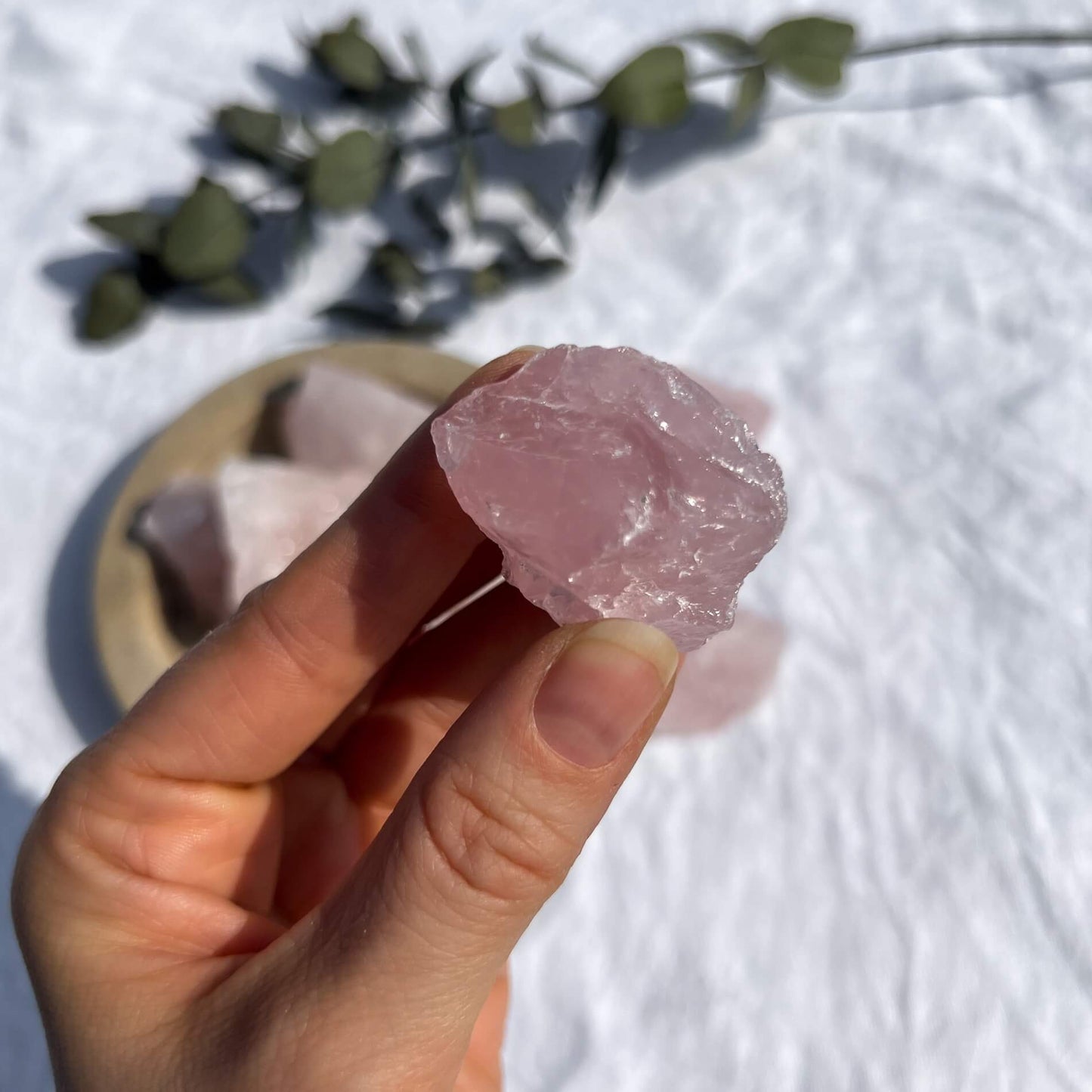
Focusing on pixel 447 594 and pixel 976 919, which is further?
pixel 976 919

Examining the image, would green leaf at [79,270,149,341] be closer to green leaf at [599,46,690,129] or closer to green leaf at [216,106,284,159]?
green leaf at [216,106,284,159]

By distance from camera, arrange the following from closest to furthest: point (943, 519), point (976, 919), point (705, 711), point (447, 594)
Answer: point (447, 594), point (976, 919), point (705, 711), point (943, 519)

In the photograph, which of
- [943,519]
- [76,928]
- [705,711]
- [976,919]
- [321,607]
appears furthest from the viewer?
[943,519]

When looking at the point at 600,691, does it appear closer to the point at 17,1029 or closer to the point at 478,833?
the point at 478,833

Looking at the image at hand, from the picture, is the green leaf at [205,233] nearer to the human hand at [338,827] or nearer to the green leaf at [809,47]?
the human hand at [338,827]

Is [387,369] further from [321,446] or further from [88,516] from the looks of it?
[88,516]

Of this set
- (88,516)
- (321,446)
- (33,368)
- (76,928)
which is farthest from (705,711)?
(33,368)
